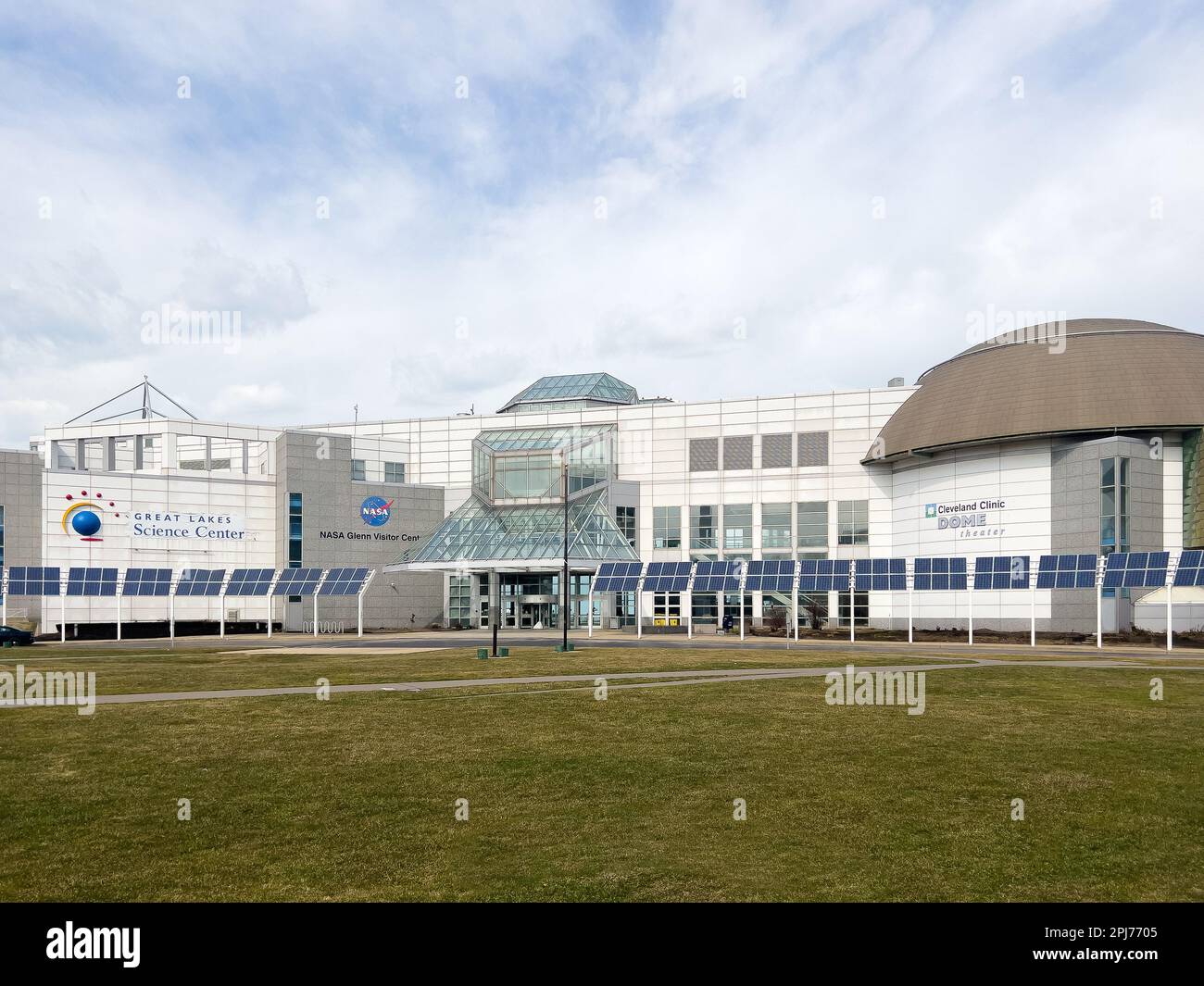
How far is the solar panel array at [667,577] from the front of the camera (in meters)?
63.2

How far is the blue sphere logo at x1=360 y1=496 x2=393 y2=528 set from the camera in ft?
287

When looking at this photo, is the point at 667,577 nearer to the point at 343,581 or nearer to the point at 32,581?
the point at 343,581

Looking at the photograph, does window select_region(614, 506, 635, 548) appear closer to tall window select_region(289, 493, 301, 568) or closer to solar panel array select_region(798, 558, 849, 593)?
solar panel array select_region(798, 558, 849, 593)

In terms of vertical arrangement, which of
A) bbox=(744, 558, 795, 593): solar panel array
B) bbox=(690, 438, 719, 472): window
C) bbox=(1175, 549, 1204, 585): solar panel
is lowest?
bbox=(744, 558, 795, 593): solar panel array

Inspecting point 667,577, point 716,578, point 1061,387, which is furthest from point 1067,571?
point 667,577

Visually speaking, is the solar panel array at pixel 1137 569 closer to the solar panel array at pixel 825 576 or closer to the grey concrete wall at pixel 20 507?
the solar panel array at pixel 825 576

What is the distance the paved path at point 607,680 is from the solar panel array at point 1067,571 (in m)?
16.1

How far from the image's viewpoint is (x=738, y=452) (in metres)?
84.4

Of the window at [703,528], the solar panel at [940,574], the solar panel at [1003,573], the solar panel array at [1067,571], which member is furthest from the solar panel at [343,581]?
the solar panel array at [1067,571]

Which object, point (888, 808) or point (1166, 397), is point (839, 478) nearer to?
point (1166, 397)

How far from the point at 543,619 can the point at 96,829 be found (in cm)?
7172

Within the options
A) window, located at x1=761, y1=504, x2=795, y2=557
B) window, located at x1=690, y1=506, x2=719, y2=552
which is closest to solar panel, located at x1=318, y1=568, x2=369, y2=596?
window, located at x1=690, y1=506, x2=719, y2=552

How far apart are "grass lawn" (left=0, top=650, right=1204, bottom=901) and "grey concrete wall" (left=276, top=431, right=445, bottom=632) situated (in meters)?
59.2

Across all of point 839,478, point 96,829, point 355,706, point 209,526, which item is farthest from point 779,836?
point 209,526
